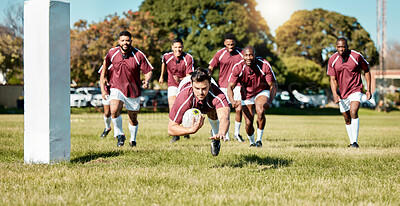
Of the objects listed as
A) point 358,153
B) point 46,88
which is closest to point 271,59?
point 358,153

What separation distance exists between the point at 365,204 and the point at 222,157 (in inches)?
135

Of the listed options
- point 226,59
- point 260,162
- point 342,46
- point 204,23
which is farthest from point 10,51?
point 260,162

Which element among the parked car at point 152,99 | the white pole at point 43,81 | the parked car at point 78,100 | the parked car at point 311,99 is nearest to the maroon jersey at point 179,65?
the white pole at point 43,81

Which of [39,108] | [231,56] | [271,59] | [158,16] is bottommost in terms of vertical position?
[39,108]

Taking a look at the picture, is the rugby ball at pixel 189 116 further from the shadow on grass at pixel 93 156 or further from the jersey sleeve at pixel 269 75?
the jersey sleeve at pixel 269 75

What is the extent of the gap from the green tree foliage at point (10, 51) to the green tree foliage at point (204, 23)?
13635 millimetres

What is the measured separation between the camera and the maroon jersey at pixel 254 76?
9.54 meters

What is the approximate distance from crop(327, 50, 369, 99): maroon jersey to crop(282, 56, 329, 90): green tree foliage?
4610 centimetres

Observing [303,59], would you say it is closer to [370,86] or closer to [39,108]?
[370,86]

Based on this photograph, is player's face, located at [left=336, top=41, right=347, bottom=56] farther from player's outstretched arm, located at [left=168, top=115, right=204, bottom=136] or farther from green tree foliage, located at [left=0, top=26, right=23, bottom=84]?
green tree foliage, located at [left=0, top=26, right=23, bottom=84]

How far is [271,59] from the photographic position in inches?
1734

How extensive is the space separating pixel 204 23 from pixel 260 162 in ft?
114

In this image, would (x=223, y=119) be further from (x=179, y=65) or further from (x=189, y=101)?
(x=179, y=65)

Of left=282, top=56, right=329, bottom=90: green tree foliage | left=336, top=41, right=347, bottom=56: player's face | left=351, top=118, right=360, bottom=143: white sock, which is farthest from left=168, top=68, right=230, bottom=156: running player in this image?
left=282, top=56, right=329, bottom=90: green tree foliage
